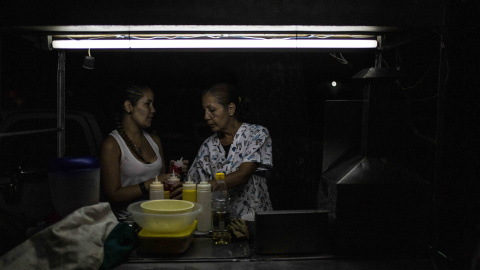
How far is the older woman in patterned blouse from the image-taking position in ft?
8.29

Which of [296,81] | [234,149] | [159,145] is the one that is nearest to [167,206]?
[234,149]

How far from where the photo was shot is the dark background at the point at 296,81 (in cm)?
164

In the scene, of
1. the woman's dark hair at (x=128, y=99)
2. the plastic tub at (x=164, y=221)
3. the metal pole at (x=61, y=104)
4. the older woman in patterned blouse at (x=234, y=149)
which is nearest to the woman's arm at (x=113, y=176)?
the woman's dark hair at (x=128, y=99)

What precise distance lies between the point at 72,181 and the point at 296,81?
7.11 feet

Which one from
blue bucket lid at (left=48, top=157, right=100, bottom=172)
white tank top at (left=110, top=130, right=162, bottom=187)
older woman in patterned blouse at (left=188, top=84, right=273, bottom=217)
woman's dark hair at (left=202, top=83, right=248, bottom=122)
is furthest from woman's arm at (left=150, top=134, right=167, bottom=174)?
blue bucket lid at (left=48, top=157, right=100, bottom=172)

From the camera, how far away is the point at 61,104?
258cm

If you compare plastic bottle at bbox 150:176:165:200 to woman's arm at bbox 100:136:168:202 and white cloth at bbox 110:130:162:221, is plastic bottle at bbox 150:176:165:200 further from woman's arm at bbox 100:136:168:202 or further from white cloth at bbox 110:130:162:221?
white cloth at bbox 110:130:162:221

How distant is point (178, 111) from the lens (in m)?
2.92

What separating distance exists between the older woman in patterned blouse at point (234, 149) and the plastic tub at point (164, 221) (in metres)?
0.92

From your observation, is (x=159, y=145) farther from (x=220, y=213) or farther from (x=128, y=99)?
(x=220, y=213)

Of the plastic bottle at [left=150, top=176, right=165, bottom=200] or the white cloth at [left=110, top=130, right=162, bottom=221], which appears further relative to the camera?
the white cloth at [left=110, top=130, right=162, bottom=221]

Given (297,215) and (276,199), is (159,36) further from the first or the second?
(276,199)

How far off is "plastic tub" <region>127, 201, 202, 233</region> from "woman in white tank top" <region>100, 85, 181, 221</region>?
81 centimetres

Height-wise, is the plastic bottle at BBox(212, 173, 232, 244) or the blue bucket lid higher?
the blue bucket lid
